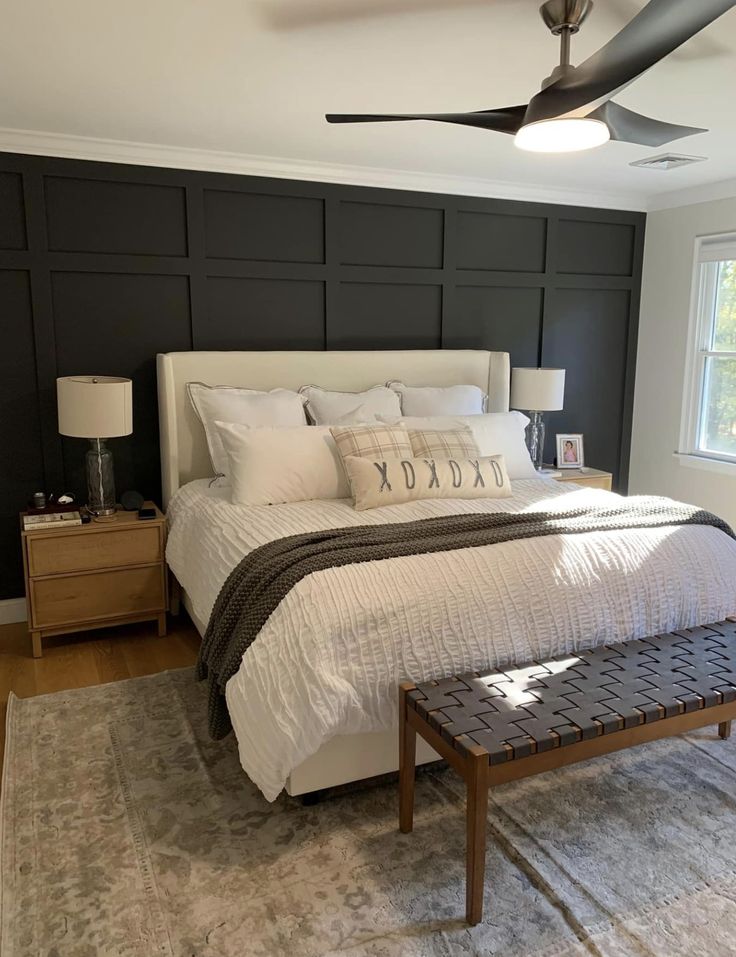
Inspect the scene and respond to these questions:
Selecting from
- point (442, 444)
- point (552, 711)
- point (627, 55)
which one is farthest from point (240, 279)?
point (552, 711)

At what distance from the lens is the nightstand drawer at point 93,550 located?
336 centimetres

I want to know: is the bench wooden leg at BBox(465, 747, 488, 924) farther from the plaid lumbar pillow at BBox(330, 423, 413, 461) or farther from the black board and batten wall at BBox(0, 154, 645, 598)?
the black board and batten wall at BBox(0, 154, 645, 598)

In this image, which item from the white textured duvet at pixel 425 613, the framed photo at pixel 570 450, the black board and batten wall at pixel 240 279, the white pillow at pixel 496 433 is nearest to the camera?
the white textured duvet at pixel 425 613

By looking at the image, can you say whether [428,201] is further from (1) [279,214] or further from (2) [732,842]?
(2) [732,842]

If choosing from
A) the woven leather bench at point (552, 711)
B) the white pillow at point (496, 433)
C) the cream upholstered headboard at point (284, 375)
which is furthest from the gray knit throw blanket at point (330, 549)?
the cream upholstered headboard at point (284, 375)

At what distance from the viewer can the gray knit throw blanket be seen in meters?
2.37

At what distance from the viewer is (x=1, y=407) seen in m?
3.65

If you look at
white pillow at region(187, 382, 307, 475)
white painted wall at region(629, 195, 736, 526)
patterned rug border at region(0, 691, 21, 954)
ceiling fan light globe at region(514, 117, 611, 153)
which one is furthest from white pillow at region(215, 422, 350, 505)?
white painted wall at region(629, 195, 736, 526)

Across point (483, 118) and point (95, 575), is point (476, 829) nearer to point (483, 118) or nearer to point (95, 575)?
point (483, 118)

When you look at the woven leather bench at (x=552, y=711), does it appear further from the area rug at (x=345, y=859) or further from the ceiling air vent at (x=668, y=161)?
the ceiling air vent at (x=668, y=161)

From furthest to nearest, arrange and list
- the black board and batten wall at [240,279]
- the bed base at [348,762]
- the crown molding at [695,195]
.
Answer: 1. the crown molding at [695,195]
2. the black board and batten wall at [240,279]
3. the bed base at [348,762]

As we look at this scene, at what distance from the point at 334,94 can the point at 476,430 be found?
5.58 ft

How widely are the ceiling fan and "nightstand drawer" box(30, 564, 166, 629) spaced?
222 centimetres

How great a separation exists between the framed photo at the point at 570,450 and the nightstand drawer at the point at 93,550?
266 centimetres
